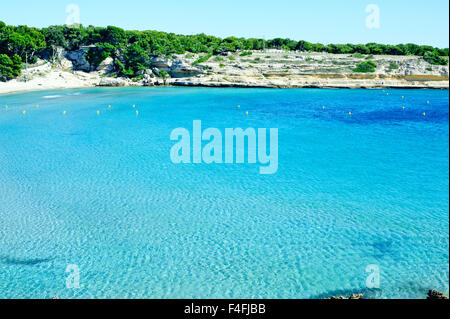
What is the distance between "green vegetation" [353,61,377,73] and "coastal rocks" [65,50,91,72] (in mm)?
44064

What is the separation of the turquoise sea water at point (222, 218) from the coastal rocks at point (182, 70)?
3662 centimetres

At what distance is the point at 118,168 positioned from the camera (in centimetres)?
1633

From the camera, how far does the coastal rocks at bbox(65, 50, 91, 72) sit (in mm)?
58531

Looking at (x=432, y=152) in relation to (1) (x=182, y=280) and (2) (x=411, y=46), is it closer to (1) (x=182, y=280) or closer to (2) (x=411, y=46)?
(1) (x=182, y=280)

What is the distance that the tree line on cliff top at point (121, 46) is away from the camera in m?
52.3

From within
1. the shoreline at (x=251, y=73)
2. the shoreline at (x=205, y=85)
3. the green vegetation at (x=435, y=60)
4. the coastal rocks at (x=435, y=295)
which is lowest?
the coastal rocks at (x=435, y=295)

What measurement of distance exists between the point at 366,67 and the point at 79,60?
46.8 m

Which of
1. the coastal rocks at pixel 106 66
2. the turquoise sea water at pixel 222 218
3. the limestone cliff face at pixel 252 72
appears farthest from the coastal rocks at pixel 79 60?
the turquoise sea water at pixel 222 218

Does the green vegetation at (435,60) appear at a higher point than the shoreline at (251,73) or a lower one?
higher

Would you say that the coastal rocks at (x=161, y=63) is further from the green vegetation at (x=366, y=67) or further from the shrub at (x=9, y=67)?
the green vegetation at (x=366, y=67)

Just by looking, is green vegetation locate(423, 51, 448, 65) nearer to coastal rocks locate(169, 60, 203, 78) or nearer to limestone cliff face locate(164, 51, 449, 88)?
limestone cliff face locate(164, 51, 449, 88)

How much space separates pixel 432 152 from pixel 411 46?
58.6 meters

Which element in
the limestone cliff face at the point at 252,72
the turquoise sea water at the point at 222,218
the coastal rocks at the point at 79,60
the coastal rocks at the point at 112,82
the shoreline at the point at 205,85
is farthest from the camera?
the coastal rocks at the point at 79,60

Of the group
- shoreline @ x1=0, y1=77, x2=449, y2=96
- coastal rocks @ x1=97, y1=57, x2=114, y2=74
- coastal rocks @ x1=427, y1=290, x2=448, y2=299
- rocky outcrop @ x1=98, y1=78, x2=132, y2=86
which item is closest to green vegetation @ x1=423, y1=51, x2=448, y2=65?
shoreline @ x1=0, y1=77, x2=449, y2=96
